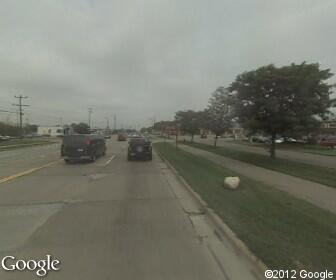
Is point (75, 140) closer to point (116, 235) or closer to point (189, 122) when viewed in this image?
point (116, 235)

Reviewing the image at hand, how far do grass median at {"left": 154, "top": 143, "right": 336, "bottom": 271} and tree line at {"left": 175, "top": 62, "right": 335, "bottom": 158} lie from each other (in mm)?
11221

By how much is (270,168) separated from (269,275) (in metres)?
16.9

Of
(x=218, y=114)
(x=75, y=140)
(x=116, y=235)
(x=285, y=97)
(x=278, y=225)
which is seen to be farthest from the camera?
(x=218, y=114)

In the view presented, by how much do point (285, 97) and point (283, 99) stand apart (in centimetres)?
16

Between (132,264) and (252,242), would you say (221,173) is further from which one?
(132,264)

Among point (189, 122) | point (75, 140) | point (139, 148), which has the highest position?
point (189, 122)

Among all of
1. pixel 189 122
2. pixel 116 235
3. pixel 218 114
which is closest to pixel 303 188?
pixel 116 235

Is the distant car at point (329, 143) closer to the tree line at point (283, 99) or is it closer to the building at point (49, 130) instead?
the tree line at point (283, 99)

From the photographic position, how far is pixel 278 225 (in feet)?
27.2

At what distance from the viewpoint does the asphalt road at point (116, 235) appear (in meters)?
5.80

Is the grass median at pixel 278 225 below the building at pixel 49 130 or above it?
above

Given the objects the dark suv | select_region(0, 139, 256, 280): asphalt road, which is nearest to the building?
the dark suv

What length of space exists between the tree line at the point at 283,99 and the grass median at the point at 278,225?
11.2m

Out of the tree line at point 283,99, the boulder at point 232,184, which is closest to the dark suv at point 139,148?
the tree line at point 283,99
